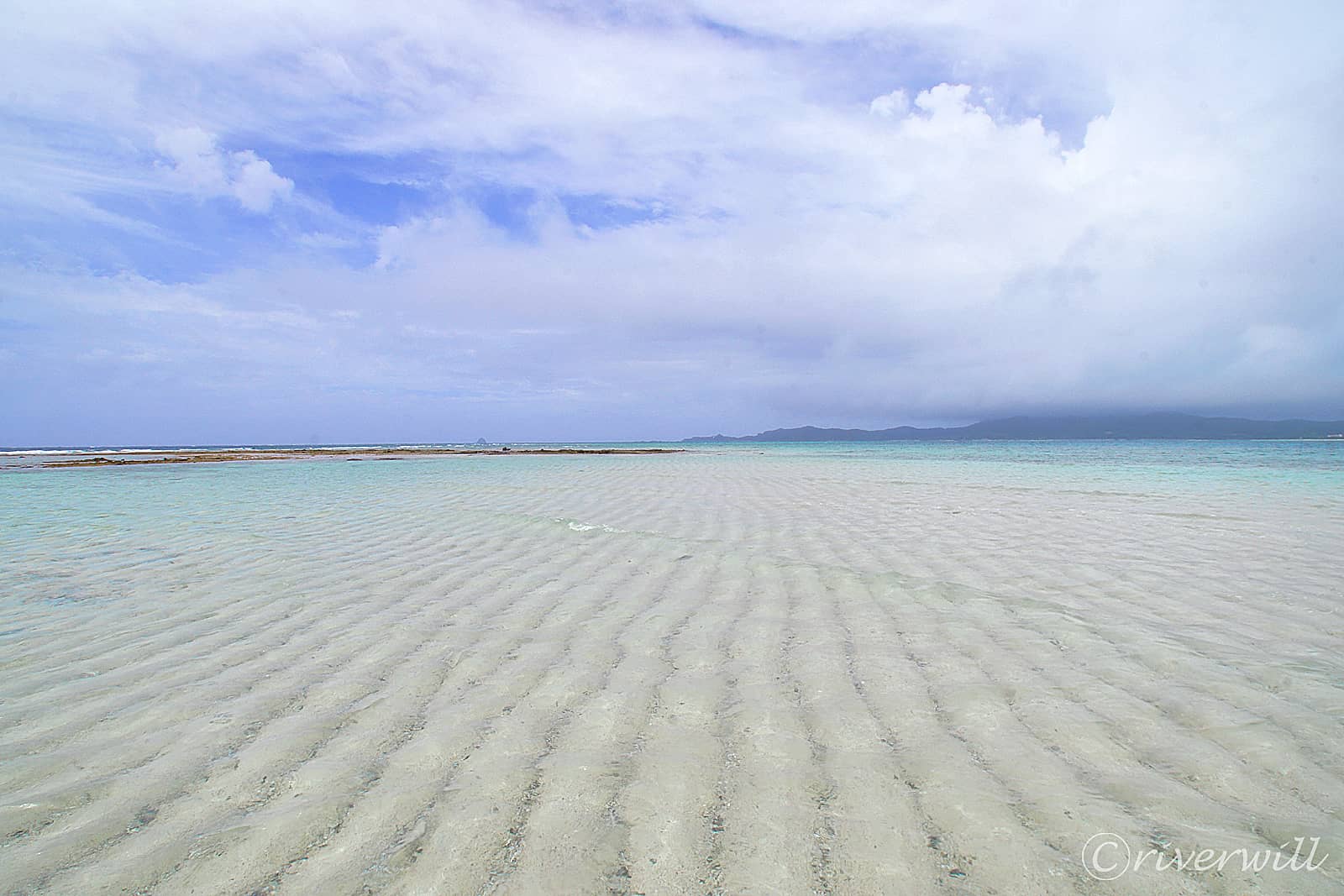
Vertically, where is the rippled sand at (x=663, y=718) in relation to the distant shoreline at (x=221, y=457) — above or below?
below

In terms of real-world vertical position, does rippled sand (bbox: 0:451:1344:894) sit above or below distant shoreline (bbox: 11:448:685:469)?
below

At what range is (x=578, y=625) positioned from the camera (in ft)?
18.3

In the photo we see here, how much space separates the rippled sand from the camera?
2.51 metres

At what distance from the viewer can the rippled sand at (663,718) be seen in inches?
98.9

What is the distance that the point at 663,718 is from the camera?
12.3 feet

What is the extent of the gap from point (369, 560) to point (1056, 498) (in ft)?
50.1

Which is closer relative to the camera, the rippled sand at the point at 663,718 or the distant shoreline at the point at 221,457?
the rippled sand at the point at 663,718

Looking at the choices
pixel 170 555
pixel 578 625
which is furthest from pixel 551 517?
pixel 578 625

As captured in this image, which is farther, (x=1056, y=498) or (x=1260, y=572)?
(x=1056, y=498)

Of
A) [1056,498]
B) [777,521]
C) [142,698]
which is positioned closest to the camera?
[142,698]

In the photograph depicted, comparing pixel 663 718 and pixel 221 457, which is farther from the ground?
pixel 221 457

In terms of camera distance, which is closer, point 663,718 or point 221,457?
point 663,718

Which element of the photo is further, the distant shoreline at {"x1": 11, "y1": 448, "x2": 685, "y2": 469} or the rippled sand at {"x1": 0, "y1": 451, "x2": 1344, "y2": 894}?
the distant shoreline at {"x1": 11, "y1": 448, "x2": 685, "y2": 469}

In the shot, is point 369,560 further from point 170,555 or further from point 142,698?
point 142,698
